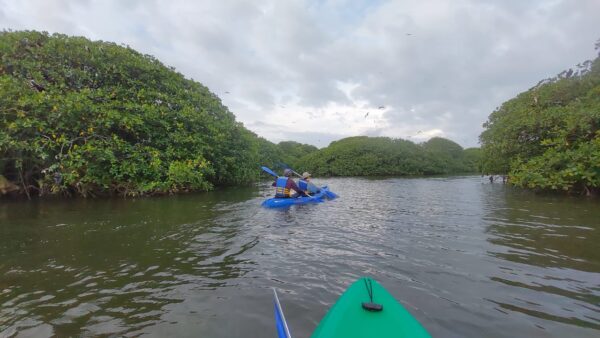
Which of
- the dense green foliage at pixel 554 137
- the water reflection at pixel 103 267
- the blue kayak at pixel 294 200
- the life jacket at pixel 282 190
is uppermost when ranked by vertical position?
the dense green foliage at pixel 554 137

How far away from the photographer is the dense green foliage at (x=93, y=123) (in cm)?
1341

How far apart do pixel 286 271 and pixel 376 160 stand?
4071 centimetres

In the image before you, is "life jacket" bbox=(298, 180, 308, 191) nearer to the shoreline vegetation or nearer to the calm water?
the calm water

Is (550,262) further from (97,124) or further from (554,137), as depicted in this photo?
(97,124)

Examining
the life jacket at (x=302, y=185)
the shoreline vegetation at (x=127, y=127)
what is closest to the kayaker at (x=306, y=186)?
the life jacket at (x=302, y=185)

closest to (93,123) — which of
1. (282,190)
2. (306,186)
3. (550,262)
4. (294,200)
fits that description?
(282,190)

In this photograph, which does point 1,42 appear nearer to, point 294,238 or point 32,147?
point 32,147

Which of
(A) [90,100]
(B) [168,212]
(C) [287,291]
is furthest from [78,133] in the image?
(C) [287,291]

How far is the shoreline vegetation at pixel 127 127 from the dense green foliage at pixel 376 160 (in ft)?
75.7

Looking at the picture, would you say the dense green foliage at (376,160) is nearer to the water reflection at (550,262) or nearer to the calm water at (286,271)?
the water reflection at (550,262)

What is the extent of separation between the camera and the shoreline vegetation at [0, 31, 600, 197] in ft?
43.7

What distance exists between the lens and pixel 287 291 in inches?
177

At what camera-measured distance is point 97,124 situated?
14.6 metres

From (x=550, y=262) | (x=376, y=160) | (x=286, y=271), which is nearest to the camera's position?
(x=286, y=271)
